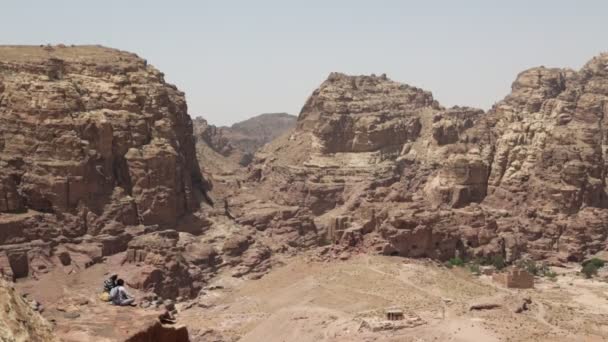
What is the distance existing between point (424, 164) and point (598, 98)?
25.8 meters

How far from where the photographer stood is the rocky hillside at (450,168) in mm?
83500

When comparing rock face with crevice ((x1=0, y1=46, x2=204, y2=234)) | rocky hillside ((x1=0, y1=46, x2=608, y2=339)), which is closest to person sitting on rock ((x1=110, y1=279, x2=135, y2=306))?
rocky hillside ((x1=0, y1=46, x2=608, y2=339))

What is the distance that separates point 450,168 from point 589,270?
2696 centimetres

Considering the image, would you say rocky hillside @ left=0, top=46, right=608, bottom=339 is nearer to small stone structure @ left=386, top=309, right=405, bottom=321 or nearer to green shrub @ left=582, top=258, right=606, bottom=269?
green shrub @ left=582, top=258, right=606, bottom=269

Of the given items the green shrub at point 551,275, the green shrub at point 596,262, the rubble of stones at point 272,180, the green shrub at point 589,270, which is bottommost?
the green shrub at point 551,275

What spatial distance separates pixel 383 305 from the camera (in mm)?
60500

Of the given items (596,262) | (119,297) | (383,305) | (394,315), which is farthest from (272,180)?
(119,297)

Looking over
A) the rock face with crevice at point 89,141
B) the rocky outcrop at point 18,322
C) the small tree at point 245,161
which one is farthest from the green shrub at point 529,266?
the small tree at point 245,161

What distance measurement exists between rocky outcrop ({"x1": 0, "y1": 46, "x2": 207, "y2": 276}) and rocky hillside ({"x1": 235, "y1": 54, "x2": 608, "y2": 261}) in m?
20.4

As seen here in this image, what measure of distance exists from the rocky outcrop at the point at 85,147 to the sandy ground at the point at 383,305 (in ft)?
45.7

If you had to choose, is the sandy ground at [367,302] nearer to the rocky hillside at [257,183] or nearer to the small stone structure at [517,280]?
the small stone structure at [517,280]

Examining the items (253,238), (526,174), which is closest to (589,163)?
(526,174)

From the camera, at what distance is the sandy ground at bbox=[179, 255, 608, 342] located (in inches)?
2080

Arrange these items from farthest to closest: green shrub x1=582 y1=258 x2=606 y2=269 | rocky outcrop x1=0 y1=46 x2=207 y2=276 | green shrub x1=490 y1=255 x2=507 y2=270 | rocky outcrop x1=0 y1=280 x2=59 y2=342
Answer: green shrub x1=582 y1=258 x2=606 y2=269 → green shrub x1=490 y1=255 x2=507 y2=270 → rocky outcrop x1=0 y1=46 x2=207 y2=276 → rocky outcrop x1=0 y1=280 x2=59 y2=342
